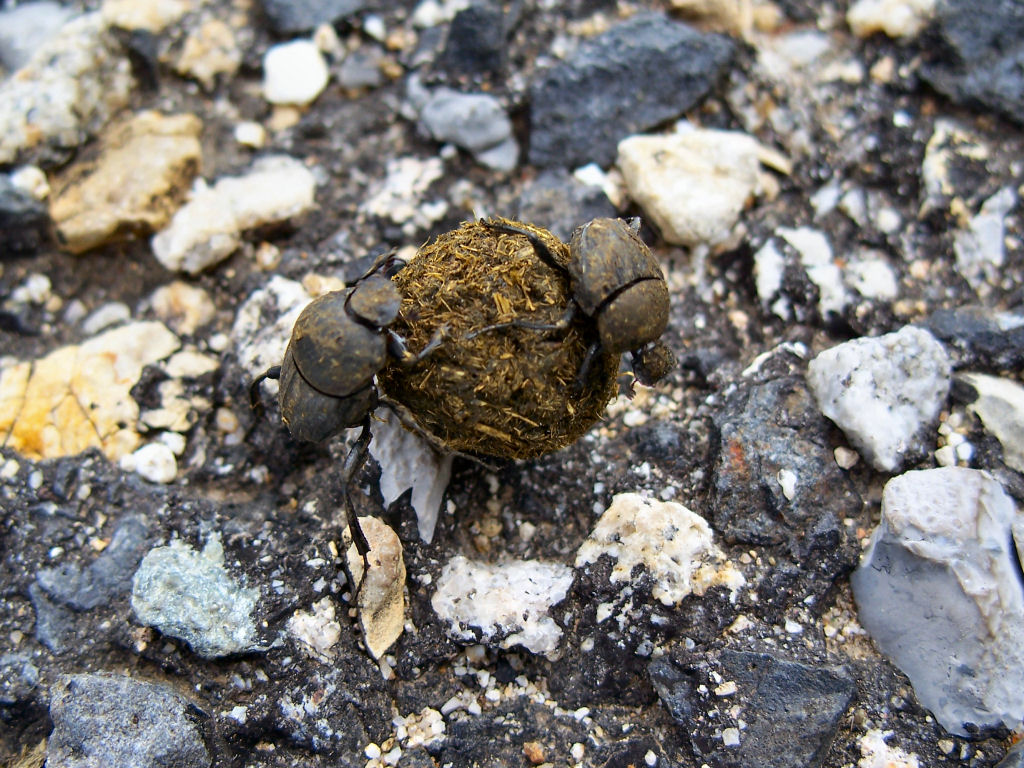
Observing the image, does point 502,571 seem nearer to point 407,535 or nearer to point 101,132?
point 407,535

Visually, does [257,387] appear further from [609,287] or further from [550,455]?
[609,287]

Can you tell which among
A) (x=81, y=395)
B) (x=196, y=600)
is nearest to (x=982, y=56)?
(x=196, y=600)

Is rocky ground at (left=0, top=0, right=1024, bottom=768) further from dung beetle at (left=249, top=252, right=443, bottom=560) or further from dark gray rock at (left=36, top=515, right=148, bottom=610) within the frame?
dung beetle at (left=249, top=252, right=443, bottom=560)

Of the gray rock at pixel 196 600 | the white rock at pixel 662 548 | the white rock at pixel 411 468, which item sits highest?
the white rock at pixel 411 468

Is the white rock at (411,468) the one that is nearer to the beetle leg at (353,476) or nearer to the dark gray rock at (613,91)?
the beetle leg at (353,476)

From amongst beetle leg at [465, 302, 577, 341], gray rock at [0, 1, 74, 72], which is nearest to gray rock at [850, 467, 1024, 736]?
beetle leg at [465, 302, 577, 341]

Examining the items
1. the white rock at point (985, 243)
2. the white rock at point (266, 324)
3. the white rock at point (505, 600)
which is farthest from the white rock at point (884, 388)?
the white rock at point (266, 324)
